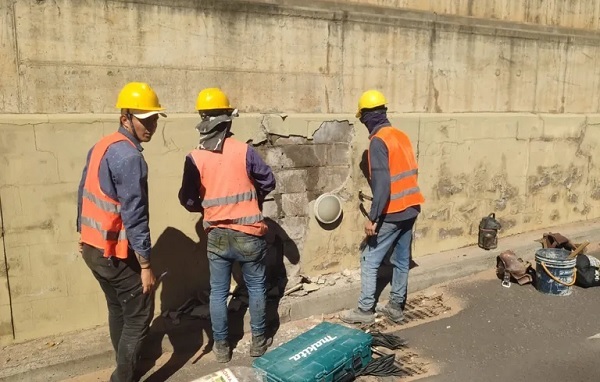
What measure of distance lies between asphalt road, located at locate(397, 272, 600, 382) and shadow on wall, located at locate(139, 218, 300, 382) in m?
1.52

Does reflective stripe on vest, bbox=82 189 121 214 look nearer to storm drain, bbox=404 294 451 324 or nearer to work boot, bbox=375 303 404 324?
work boot, bbox=375 303 404 324

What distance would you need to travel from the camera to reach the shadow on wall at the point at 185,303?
4.30 meters

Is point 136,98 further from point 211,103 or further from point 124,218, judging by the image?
point 124,218

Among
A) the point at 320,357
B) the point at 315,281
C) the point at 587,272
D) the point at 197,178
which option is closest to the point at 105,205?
the point at 197,178

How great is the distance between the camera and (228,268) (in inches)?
162

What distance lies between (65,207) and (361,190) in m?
2.92

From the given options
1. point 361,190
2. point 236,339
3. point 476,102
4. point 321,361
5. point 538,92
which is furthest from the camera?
point 538,92

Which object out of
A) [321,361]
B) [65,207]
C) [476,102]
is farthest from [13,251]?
[476,102]

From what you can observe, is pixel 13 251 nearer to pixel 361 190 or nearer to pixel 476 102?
pixel 361 190

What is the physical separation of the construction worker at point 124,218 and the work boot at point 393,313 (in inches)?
95.2

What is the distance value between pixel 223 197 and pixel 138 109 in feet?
3.03

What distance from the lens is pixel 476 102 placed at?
641cm

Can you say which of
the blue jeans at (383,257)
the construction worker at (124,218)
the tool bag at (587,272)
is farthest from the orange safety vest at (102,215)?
the tool bag at (587,272)

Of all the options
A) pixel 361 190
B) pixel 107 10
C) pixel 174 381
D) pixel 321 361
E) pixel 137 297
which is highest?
pixel 107 10
